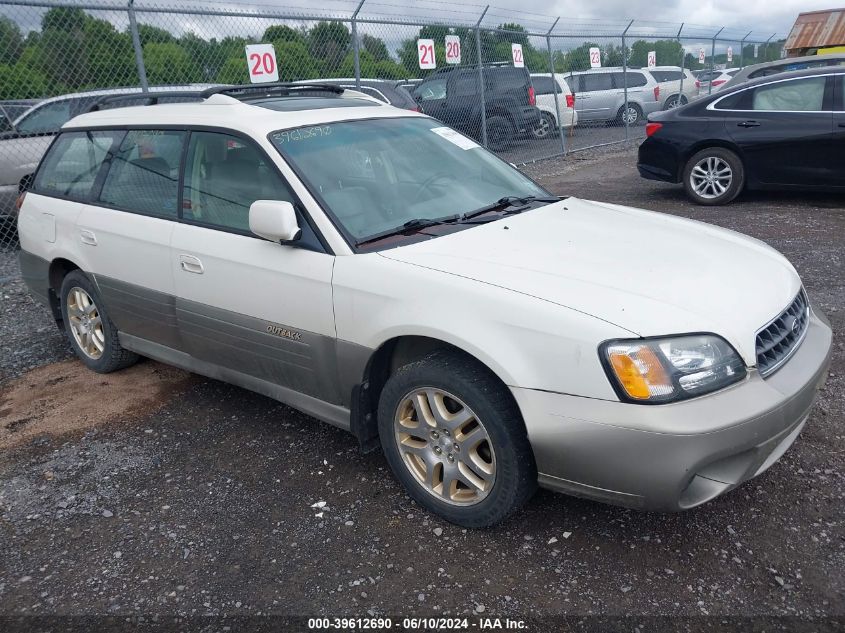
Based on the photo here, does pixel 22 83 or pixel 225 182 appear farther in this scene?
pixel 22 83

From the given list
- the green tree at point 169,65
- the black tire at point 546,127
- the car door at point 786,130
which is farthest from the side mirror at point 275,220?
the black tire at point 546,127

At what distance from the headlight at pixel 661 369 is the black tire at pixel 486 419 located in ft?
1.44

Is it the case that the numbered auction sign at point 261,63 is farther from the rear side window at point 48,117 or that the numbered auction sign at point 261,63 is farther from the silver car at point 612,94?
the silver car at point 612,94

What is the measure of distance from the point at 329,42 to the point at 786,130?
242 inches

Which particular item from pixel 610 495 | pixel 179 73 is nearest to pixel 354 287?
pixel 610 495

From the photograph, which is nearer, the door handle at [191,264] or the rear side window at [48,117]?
the door handle at [191,264]

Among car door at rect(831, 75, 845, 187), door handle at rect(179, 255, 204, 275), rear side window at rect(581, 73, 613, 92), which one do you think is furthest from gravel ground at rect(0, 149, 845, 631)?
rear side window at rect(581, 73, 613, 92)

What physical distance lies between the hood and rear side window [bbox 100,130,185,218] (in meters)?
1.52

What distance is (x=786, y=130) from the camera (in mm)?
8094

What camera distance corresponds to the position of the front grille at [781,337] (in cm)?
265

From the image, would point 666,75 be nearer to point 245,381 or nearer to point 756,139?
point 756,139

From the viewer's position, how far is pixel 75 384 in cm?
467

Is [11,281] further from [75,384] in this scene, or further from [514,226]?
[514,226]

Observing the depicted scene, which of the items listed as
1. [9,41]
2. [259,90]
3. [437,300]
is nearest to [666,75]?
[9,41]
